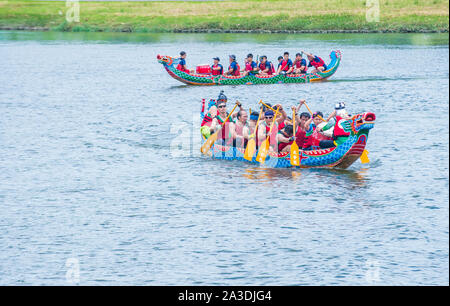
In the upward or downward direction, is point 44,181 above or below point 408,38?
below

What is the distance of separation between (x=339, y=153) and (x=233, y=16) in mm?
74192

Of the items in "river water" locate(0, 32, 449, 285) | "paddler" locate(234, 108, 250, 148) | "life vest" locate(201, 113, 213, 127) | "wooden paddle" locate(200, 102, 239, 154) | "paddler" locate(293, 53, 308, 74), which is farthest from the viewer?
"paddler" locate(293, 53, 308, 74)

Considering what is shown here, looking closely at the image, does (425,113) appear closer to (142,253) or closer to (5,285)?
(142,253)

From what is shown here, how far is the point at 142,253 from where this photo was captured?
18.0 m

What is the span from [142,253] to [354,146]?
29.2ft

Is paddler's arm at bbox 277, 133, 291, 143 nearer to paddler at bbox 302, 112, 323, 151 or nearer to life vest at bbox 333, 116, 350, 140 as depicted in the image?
paddler at bbox 302, 112, 323, 151

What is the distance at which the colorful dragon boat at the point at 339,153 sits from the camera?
22750 mm

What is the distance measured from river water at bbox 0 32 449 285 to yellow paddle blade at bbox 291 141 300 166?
16.2 inches

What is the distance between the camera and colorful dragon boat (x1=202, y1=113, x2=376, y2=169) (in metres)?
22.8

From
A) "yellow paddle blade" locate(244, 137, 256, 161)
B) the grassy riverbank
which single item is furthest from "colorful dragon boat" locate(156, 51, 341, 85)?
the grassy riverbank

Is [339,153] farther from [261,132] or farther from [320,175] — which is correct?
[261,132]

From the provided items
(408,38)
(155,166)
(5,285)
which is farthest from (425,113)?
(408,38)

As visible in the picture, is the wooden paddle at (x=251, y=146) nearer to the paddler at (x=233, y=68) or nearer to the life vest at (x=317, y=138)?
the life vest at (x=317, y=138)

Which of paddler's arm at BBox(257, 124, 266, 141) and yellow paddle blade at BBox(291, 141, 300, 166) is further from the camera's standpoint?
paddler's arm at BBox(257, 124, 266, 141)
